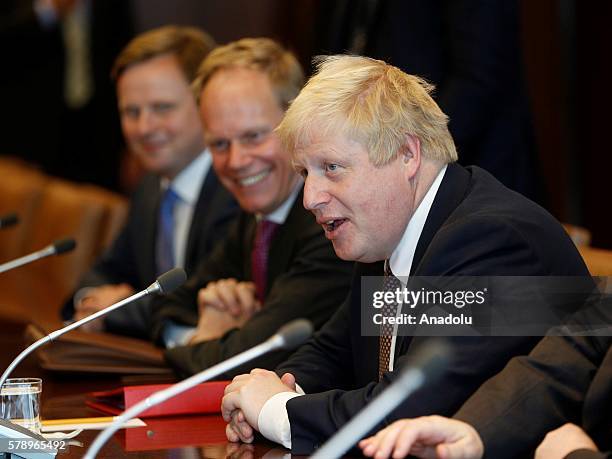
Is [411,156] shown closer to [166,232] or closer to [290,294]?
[290,294]

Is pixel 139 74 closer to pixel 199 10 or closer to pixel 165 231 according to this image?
pixel 165 231

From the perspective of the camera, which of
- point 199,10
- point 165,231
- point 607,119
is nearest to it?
point 165,231

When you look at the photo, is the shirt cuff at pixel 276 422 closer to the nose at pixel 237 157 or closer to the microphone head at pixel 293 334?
the microphone head at pixel 293 334

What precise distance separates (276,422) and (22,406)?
516 mm

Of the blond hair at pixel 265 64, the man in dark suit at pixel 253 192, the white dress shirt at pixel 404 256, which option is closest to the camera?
the white dress shirt at pixel 404 256

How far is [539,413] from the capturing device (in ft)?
7.07

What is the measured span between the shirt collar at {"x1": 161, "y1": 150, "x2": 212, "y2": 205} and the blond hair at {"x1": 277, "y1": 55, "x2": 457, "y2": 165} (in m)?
1.94

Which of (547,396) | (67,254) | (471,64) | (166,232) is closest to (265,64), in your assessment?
(471,64)

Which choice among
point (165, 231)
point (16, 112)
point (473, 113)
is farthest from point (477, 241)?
point (16, 112)

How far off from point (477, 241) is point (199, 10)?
5.24 m

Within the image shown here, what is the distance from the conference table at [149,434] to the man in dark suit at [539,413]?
38 cm

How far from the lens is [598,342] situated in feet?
7.28

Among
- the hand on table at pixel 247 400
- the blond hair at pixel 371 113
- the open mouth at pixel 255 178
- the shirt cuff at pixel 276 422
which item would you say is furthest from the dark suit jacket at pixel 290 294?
the blond hair at pixel 371 113

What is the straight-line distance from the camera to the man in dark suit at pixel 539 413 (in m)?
2.02
